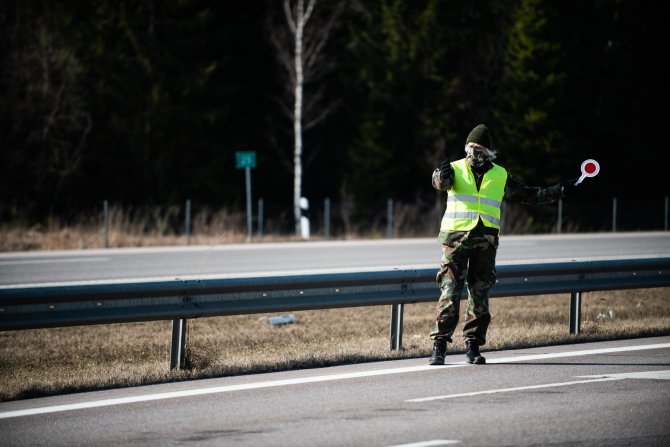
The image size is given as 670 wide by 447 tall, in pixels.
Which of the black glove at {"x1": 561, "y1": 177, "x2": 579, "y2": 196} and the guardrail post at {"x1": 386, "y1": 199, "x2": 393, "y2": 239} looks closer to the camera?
the black glove at {"x1": 561, "y1": 177, "x2": 579, "y2": 196}

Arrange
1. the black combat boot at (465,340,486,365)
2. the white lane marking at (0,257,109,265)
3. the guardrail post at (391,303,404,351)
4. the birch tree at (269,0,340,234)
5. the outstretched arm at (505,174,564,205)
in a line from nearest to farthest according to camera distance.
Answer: the outstretched arm at (505,174,564,205)
the black combat boot at (465,340,486,365)
the guardrail post at (391,303,404,351)
the white lane marking at (0,257,109,265)
the birch tree at (269,0,340,234)

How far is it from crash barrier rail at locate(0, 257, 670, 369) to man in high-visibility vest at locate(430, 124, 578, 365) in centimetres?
116

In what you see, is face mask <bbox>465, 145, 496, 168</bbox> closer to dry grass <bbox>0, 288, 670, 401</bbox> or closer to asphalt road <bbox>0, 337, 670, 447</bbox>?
asphalt road <bbox>0, 337, 670, 447</bbox>

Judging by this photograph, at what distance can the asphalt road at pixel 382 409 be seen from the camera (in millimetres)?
6184

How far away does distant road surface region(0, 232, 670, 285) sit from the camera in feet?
60.6

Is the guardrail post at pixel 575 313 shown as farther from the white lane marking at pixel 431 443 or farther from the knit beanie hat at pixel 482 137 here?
the white lane marking at pixel 431 443

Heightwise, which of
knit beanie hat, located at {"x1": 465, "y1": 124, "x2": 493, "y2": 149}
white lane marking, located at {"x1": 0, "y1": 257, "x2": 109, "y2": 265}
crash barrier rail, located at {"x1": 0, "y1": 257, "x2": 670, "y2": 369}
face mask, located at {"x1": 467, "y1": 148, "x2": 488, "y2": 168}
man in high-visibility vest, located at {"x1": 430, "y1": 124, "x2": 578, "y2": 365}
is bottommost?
white lane marking, located at {"x1": 0, "y1": 257, "x2": 109, "y2": 265}

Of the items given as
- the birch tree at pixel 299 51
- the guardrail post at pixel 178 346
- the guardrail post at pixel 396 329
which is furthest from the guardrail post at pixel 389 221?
the guardrail post at pixel 178 346

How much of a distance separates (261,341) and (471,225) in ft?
11.6

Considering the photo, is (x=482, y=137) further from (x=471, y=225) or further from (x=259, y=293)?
(x=259, y=293)

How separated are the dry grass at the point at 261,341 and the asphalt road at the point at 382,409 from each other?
41cm

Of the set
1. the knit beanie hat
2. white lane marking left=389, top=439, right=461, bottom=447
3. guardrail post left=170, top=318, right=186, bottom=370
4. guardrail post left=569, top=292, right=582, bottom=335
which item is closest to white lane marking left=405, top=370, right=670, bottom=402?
white lane marking left=389, top=439, right=461, bottom=447

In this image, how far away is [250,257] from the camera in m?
22.2

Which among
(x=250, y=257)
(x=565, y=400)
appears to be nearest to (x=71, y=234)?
(x=250, y=257)
